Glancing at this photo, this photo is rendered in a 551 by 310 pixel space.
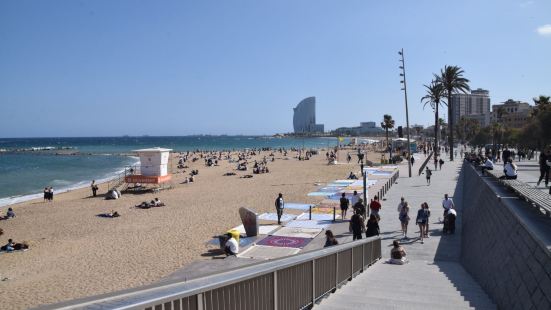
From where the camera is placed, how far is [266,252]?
41.3 ft

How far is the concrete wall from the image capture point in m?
3.72

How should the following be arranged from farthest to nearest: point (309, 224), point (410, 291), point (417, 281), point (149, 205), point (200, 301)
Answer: point (149, 205)
point (309, 224)
point (417, 281)
point (410, 291)
point (200, 301)

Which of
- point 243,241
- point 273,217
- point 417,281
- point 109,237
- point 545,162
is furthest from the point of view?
point 273,217

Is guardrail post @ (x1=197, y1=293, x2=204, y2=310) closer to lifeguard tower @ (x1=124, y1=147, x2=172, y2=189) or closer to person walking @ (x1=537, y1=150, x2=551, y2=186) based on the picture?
person walking @ (x1=537, y1=150, x2=551, y2=186)

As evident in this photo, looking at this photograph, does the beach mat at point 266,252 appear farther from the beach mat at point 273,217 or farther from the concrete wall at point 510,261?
the concrete wall at point 510,261

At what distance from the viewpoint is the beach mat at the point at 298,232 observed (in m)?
14.6

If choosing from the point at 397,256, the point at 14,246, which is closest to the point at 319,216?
the point at 397,256

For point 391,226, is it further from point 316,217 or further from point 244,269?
point 244,269

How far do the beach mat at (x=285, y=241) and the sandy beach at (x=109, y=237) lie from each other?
6.98 feet

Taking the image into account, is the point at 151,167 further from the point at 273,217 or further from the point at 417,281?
the point at 417,281

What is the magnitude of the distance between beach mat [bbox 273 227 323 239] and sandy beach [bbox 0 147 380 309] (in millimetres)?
2785

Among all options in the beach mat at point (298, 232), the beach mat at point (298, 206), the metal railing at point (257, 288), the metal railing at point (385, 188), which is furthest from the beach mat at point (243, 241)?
the metal railing at point (385, 188)

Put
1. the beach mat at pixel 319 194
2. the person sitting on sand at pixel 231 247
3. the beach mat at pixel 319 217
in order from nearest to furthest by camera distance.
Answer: the person sitting on sand at pixel 231 247, the beach mat at pixel 319 217, the beach mat at pixel 319 194

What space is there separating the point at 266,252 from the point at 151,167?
21222 mm
